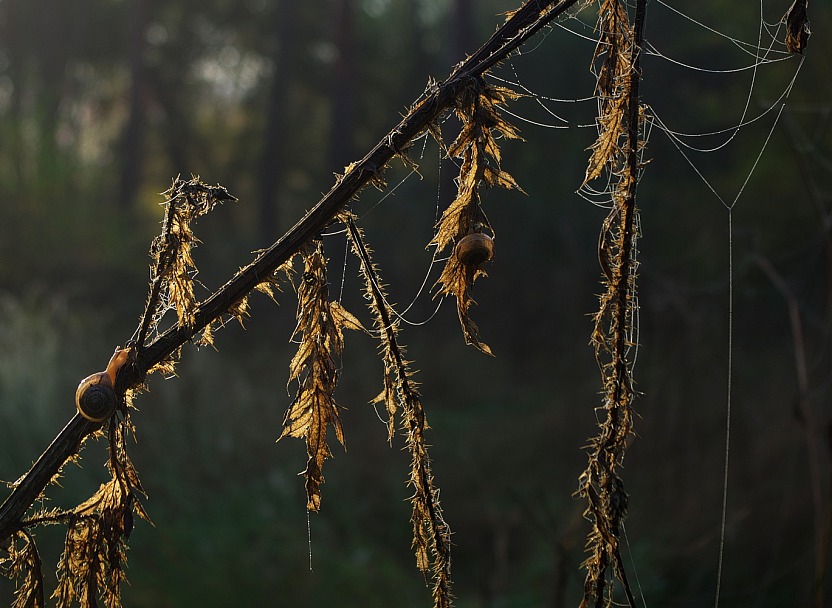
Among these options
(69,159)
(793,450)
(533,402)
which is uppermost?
(69,159)

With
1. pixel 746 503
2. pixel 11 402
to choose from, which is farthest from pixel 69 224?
pixel 746 503

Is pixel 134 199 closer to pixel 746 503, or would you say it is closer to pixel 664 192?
pixel 664 192

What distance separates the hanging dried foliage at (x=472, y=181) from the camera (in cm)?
78

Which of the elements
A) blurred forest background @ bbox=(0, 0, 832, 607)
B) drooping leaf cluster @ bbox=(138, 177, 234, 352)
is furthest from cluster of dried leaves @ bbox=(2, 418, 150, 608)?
blurred forest background @ bbox=(0, 0, 832, 607)

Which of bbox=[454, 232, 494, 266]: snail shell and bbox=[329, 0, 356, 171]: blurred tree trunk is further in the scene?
bbox=[329, 0, 356, 171]: blurred tree trunk

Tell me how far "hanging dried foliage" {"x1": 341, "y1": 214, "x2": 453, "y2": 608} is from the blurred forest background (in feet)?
0.40

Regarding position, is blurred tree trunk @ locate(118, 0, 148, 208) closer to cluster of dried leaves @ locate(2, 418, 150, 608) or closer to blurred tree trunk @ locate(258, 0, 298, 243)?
blurred tree trunk @ locate(258, 0, 298, 243)

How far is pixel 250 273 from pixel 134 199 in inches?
651

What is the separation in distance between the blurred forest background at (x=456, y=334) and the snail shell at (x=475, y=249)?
9cm

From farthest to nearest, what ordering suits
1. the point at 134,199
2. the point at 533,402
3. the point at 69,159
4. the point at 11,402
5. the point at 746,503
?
the point at 134,199
the point at 69,159
the point at 533,402
the point at 11,402
the point at 746,503

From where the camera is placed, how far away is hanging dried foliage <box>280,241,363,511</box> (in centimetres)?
84

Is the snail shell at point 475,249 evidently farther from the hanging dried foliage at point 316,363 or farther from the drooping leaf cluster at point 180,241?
the drooping leaf cluster at point 180,241

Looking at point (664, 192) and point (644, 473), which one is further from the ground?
point (664, 192)

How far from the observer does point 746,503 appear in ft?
13.1
